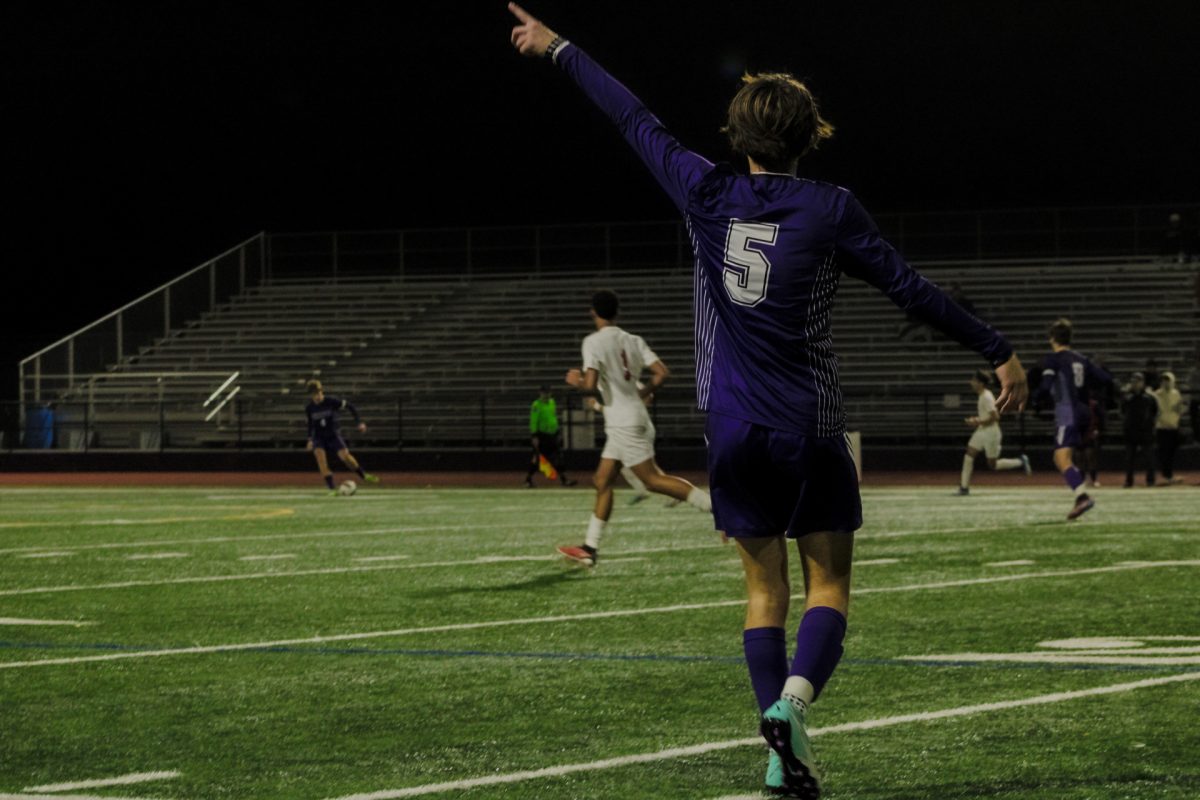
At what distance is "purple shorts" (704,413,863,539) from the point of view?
527 cm

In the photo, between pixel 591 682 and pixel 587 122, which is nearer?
pixel 591 682

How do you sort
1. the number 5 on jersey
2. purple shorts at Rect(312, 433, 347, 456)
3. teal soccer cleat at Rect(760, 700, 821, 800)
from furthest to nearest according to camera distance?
purple shorts at Rect(312, 433, 347, 456) < the number 5 on jersey < teal soccer cleat at Rect(760, 700, 821, 800)

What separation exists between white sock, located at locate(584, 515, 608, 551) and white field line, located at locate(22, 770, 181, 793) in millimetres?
7714

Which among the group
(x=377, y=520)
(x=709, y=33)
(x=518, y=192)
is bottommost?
(x=377, y=520)

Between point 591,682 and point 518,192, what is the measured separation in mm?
41022

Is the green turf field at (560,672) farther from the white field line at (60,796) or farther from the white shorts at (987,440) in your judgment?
the white shorts at (987,440)

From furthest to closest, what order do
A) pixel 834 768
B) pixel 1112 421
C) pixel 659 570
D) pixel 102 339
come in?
1. pixel 102 339
2. pixel 1112 421
3. pixel 659 570
4. pixel 834 768

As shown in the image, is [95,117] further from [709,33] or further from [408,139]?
[709,33]

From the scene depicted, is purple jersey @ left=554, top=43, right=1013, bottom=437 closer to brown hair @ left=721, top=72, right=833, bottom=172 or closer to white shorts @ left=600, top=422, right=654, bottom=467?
A: brown hair @ left=721, top=72, right=833, bottom=172

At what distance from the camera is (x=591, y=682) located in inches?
308

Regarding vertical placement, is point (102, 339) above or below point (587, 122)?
below

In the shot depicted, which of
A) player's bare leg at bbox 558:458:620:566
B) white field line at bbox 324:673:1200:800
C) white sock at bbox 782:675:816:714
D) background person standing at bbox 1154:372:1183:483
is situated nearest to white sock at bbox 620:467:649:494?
player's bare leg at bbox 558:458:620:566

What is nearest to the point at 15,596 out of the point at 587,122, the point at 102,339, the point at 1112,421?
the point at 1112,421

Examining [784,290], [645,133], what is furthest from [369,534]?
[784,290]
